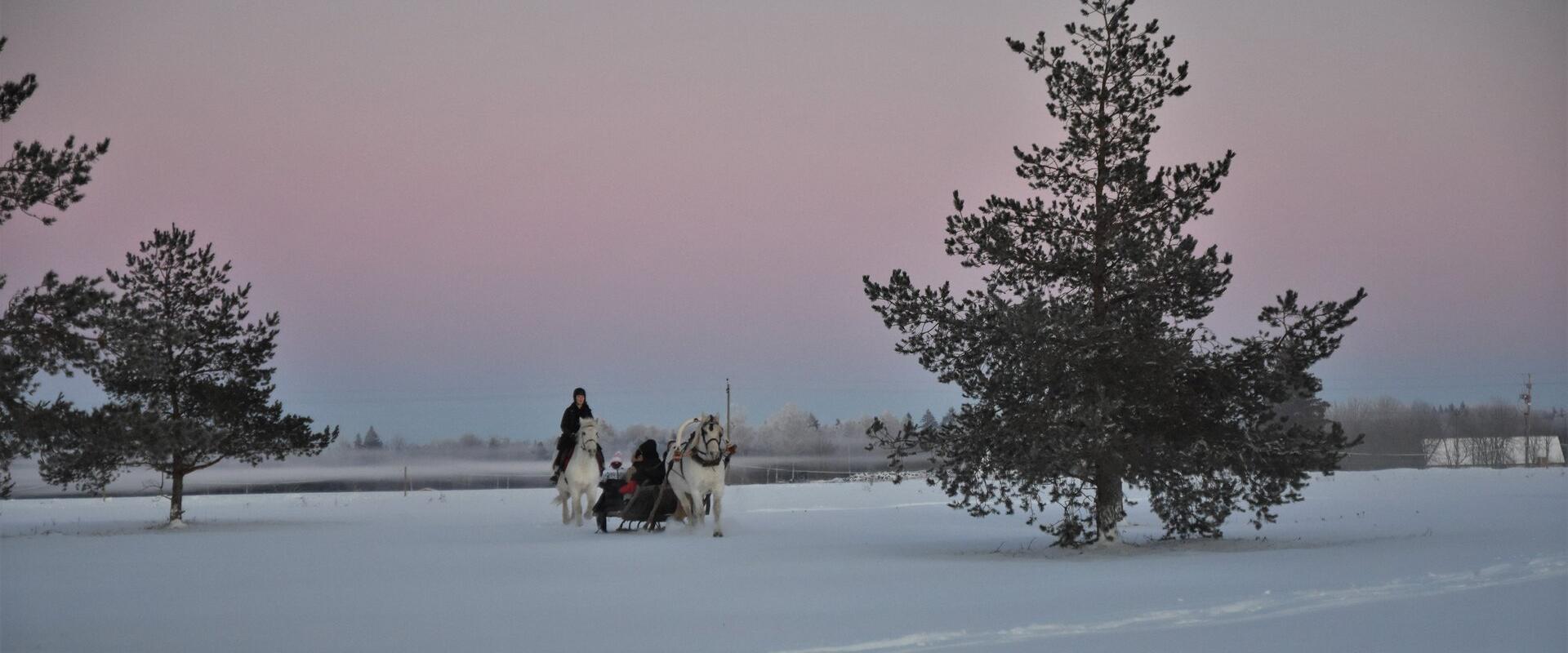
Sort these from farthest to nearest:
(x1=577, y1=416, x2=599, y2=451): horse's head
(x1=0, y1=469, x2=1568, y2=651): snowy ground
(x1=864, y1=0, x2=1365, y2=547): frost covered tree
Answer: (x1=577, y1=416, x2=599, y2=451): horse's head, (x1=864, y1=0, x2=1365, y2=547): frost covered tree, (x1=0, y1=469, x2=1568, y2=651): snowy ground

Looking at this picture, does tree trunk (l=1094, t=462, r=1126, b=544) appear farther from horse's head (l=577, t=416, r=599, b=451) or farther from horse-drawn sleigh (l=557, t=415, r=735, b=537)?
horse's head (l=577, t=416, r=599, b=451)

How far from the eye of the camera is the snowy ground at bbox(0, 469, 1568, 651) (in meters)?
10.8

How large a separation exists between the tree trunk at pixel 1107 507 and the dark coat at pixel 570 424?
1122cm

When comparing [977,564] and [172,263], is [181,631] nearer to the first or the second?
[977,564]

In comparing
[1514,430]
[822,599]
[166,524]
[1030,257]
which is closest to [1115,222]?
[1030,257]

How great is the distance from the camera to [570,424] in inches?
1048

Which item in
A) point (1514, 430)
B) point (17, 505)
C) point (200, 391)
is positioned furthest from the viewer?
point (1514, 430)

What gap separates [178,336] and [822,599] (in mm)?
7967

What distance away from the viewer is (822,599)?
527 inches

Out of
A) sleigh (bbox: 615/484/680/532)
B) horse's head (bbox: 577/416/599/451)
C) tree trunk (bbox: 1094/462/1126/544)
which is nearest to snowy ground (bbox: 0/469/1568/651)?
tree trunk (bbox: 1094/462/1126/544)

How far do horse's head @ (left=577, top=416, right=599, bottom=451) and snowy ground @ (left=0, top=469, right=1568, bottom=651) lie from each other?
172cm

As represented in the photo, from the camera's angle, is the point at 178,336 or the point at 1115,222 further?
the point at 1115,222

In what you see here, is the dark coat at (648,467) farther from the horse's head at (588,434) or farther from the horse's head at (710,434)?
the horse's head at (710,434)

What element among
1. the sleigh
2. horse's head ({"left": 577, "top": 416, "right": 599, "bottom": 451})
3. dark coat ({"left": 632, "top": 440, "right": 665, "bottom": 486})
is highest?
horse's head ({"left": 577, "top": 416, "right": 599, "bottom": 451})
